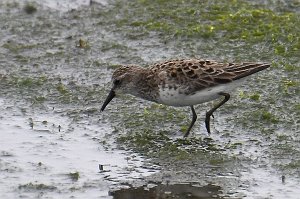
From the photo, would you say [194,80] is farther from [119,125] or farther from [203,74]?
[119,125]

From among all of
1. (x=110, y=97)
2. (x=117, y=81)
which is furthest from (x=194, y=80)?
(x=110, y=97)

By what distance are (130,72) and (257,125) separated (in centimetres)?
163

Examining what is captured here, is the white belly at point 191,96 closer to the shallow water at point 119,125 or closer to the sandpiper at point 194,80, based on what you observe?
the sandpiper at point 194,80

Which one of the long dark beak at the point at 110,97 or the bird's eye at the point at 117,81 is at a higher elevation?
the bird's eye at the point at 117,81

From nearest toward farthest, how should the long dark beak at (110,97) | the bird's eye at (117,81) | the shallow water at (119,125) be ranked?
1. the shallow water at (119,125)
2. the bird's eye at (117,81)
3. the long dark beak at (110,97)

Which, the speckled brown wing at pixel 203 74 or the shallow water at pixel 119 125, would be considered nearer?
the shallow water at pixel 119 125

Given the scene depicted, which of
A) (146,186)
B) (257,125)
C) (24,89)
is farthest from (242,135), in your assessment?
(24,89)

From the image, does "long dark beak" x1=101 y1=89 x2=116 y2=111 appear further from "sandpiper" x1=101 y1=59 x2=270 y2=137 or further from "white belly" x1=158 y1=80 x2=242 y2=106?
"white belly" x1=158 y1=80 x2=242 y2=106

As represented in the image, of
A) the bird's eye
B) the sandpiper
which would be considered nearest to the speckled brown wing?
the sandpiper

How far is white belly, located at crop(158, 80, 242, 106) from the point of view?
9.54m

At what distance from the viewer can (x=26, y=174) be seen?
8.91m

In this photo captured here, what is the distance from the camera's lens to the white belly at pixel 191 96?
9.54 metres

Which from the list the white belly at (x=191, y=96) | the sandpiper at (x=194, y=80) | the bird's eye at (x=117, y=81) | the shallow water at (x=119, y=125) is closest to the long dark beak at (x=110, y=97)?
the bird's eye at (x=117, y=81)

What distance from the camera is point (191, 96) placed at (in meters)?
9.56
